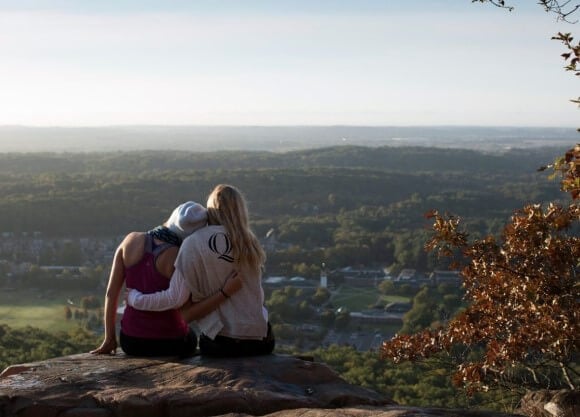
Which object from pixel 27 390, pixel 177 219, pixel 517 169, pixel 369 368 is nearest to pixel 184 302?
Result: pixel 177 219

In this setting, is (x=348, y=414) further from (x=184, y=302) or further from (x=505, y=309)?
(x=505, y=309)

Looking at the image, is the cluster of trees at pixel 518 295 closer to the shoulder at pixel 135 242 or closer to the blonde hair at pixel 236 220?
the blonde hair at pixel 236 220

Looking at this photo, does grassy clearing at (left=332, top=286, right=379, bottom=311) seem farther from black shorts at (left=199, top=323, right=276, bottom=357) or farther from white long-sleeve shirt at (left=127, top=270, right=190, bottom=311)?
white long-sleeve shirt at (left=127, top=270, right=190, bottom=311)

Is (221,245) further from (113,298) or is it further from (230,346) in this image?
(113,298)

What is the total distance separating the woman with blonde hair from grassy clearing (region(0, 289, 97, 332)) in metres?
21.9

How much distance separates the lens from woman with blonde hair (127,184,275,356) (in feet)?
17.0

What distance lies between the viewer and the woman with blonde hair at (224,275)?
5.18 meters

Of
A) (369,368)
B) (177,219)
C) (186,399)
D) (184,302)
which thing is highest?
(177,219)

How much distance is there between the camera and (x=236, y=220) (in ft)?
17.0

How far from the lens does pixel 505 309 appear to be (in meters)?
6.29

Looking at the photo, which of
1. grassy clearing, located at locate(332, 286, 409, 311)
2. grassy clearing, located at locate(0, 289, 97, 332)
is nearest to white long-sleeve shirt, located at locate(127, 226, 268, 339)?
grassy clearing, located at locate(0, 289, 97, 332)

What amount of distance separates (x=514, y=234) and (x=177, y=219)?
263cm

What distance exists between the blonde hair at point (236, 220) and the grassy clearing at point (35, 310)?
22.0 m

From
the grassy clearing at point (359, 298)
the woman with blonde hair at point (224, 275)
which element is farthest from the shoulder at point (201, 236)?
the grassy clearing at point (359, 298)
